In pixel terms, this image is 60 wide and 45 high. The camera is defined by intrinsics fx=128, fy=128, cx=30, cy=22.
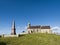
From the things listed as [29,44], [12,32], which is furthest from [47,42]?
Answer: [12,32]

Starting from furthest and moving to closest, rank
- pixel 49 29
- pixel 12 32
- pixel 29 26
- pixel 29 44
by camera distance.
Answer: pixel 29 26, pixel 49 29, pixel 12 32, pixel 29 44

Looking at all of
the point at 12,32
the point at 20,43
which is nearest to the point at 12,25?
the point at 12,32

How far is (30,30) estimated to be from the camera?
9650cm

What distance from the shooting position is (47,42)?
176ft

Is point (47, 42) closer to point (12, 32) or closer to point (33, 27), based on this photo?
point (12, 32)

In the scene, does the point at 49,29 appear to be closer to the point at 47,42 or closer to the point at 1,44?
the point at 47,42

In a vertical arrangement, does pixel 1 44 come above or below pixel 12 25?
below

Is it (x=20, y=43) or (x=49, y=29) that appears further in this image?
(x=49, y=29)

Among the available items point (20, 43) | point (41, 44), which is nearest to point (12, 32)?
point (20, 43)

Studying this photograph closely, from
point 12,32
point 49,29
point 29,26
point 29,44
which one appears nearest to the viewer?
point 29,44

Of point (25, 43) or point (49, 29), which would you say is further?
point (49, 29)

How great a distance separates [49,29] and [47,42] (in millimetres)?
38871

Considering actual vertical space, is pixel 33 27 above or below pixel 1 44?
above

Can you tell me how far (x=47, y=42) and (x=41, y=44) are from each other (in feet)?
11.8
